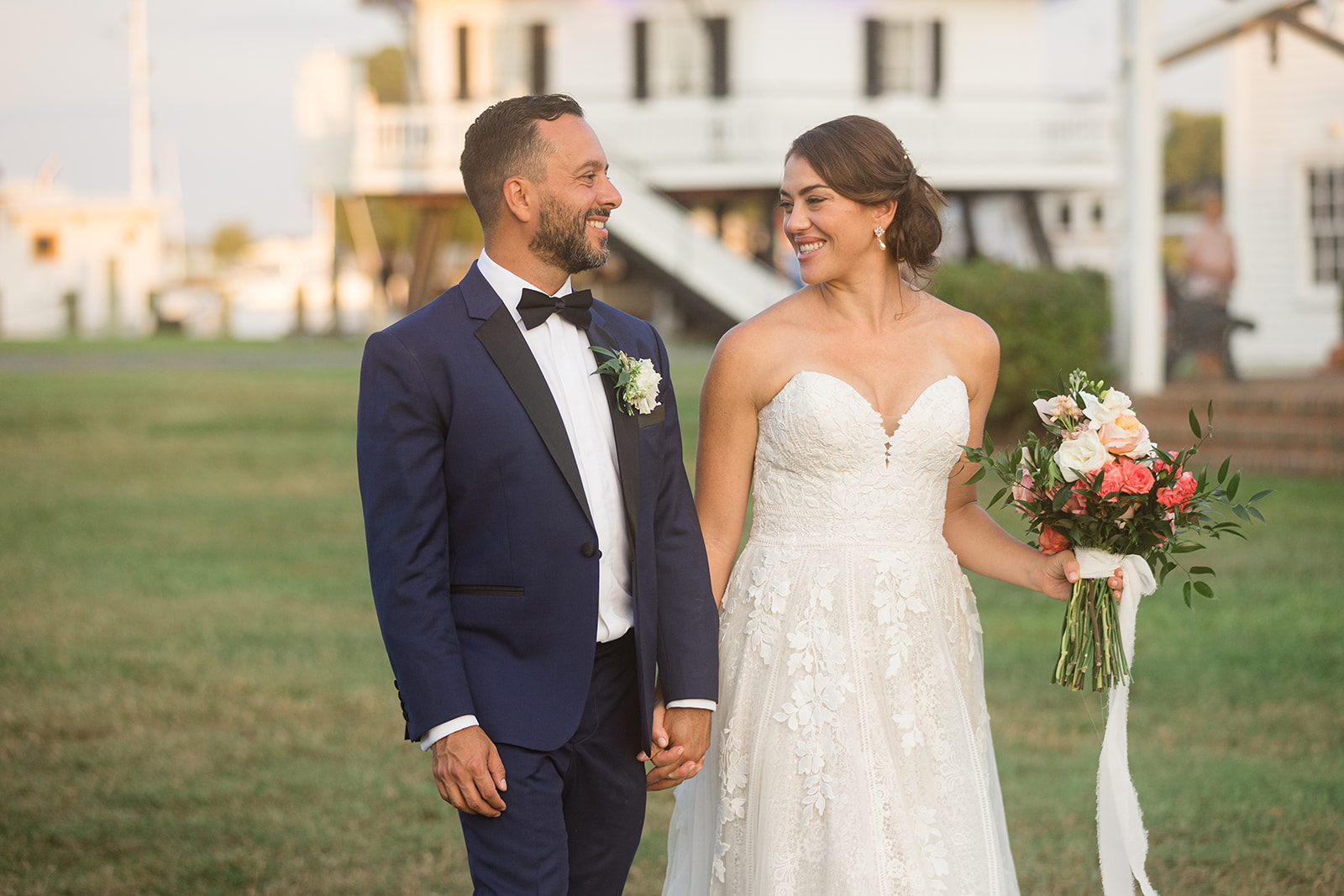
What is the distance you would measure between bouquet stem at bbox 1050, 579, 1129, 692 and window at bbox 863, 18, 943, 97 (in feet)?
76.4

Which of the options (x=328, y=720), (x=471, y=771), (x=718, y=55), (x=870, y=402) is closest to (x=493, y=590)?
(x=471, y=771)

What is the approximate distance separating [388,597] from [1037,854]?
10.9ft

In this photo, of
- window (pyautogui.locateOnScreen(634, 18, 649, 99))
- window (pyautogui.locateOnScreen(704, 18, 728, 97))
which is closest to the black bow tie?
window (pyautogui.locateOnScreen(704, 18, 728, 97))

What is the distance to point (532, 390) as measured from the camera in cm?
303

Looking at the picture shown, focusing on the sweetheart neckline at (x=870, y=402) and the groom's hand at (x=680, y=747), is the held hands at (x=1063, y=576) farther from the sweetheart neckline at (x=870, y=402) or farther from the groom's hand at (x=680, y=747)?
the groom's hand at (x=680, y=747)

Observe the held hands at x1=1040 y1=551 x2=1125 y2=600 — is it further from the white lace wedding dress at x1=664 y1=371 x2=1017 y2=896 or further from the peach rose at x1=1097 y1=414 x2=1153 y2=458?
the peach rose at x1=1097 y1=414 x2=1153 y2=458

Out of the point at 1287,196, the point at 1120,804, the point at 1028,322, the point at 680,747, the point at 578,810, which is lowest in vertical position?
the point at 1120,804

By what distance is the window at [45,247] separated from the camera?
56.5 m

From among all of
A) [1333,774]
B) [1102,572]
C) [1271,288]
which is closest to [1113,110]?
[1271,288]

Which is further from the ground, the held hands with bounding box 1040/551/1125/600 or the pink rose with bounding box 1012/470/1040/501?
the pink rose with bounding box 1012/470/1040/501

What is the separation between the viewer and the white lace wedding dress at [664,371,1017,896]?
361 cm

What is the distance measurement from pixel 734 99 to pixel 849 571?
22.6 m

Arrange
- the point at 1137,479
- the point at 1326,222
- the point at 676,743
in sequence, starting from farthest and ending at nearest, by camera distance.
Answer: the point at 1326,222, the point at 1137,479, the point at 676,743

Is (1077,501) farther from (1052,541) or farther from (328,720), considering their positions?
(328,720)
